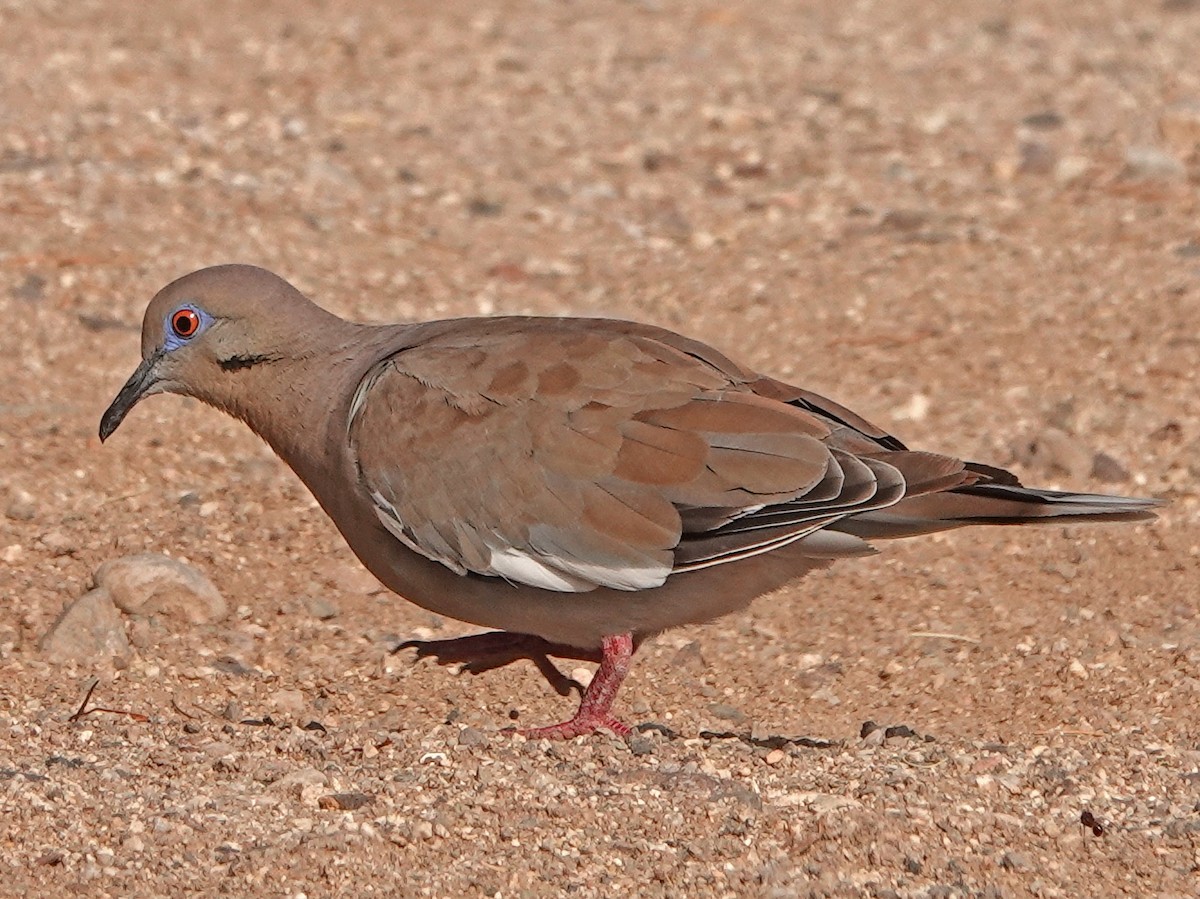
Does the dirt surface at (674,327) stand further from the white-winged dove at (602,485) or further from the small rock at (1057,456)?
the white-winged dove at (602,485)

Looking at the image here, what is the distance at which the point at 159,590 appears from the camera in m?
5.88

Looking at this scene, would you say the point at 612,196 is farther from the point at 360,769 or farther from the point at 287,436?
the point at 360,769

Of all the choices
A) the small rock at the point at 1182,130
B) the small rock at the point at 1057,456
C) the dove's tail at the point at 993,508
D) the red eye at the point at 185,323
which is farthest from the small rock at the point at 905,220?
the red eye at the point at 185,323

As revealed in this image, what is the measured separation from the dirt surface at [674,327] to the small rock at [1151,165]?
0.03 metres

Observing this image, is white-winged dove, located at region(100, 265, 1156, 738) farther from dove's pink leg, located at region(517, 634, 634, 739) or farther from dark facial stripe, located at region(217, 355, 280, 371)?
dark facial stripe, located at region(217, 355, 280, 371)

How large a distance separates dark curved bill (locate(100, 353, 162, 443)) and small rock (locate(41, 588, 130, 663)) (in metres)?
0.51

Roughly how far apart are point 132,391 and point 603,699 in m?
1.64

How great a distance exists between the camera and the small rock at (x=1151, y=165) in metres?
9.64

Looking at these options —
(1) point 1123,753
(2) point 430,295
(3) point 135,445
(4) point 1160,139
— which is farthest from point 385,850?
(4) point 1160,139

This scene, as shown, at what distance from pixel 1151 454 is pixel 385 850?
3.98 m

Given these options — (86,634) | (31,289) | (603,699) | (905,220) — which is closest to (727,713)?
(603,699)

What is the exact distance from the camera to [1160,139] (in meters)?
10.2

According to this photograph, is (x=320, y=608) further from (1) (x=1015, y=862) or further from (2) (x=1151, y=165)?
(2) (x=1151, y=165)

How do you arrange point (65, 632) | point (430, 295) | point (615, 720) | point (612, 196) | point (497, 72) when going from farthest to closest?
1. point (497, 72)
2. point (612, 196)
3. point (430, 295)
4. point (65, 632)
5. point (615, 720)
